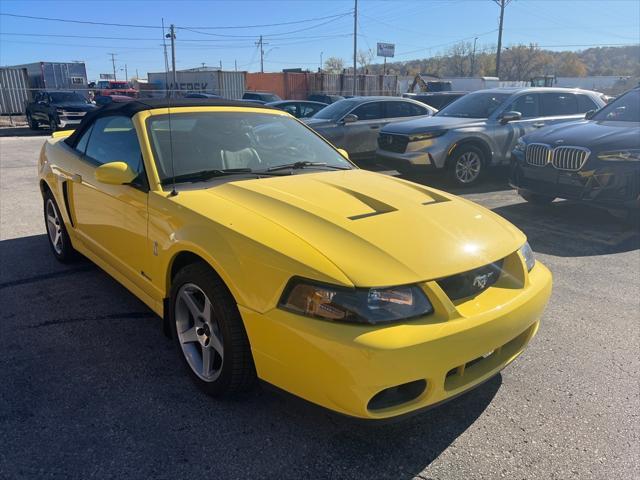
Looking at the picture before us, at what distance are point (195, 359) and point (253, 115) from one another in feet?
6.20

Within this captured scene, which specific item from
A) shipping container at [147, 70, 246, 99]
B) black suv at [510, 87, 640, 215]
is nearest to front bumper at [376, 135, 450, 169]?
black suv at [510, 87, 640, 215]

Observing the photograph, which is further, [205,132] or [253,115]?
[253,115]

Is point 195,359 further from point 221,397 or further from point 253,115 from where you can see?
point 253,115

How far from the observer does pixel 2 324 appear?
3.49 metres

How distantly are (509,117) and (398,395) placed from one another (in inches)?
298

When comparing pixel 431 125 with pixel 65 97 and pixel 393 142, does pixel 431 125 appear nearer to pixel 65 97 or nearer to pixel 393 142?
pixel 393 142

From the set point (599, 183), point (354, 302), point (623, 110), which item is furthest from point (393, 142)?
point (354, 302)

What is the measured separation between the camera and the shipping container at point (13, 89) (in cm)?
2649

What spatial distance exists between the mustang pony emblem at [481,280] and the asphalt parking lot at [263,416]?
0.66 metres

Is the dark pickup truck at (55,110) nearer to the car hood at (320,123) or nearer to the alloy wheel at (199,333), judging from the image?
the car hood at (320,123)

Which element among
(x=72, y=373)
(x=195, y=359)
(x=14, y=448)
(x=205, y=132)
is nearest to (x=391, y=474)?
(x=195, y=359)

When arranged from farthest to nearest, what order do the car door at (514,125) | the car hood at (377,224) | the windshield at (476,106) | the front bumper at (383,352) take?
the windshield at (476,106) → the car door at (514,125) → the car hood at (377,224) → the front bumper at (383,352)

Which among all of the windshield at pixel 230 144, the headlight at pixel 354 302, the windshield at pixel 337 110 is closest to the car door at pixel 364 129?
the windshield at pixel 337 110

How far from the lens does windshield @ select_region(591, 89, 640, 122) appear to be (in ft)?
22.2
